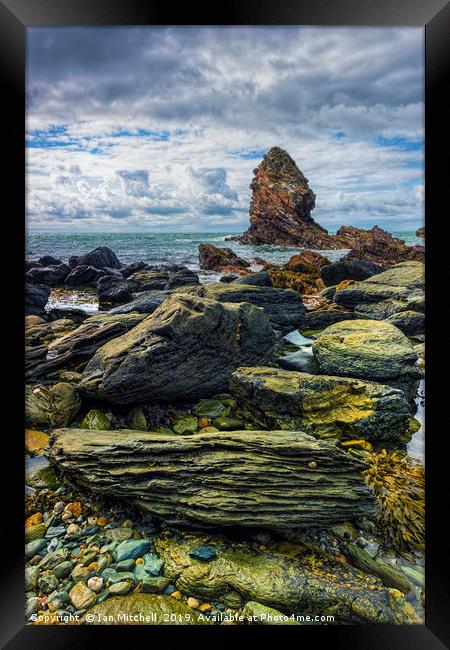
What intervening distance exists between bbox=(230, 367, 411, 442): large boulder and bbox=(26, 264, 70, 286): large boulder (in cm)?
201

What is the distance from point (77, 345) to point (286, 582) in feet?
8.71

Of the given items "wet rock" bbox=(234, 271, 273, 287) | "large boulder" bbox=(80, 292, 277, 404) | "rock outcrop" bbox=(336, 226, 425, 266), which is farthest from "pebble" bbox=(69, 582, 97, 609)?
"rock outcrop" bbox=(336, 226, 425, 266)

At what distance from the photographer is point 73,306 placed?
3.46 meters

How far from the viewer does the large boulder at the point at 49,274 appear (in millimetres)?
3251

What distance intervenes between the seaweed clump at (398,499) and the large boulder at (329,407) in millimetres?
218

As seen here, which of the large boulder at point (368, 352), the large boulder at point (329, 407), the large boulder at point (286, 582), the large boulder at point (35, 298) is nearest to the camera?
the large boulder at point (286, 582)

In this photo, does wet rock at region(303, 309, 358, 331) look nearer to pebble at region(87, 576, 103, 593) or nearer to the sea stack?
the sea stack

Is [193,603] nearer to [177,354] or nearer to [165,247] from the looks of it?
[177,354]

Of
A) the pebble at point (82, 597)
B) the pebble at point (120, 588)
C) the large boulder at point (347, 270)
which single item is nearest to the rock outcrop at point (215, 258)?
the large boulder at point (347, 270)

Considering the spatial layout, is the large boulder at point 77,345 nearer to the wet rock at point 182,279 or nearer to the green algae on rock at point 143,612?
the wet rock at point 182,279

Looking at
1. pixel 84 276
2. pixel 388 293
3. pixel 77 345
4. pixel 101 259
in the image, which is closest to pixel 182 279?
pixel 101 259

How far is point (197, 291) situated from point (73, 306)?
1235 millimetres

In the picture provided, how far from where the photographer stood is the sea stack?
321 cm

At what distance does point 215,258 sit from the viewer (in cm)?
340
